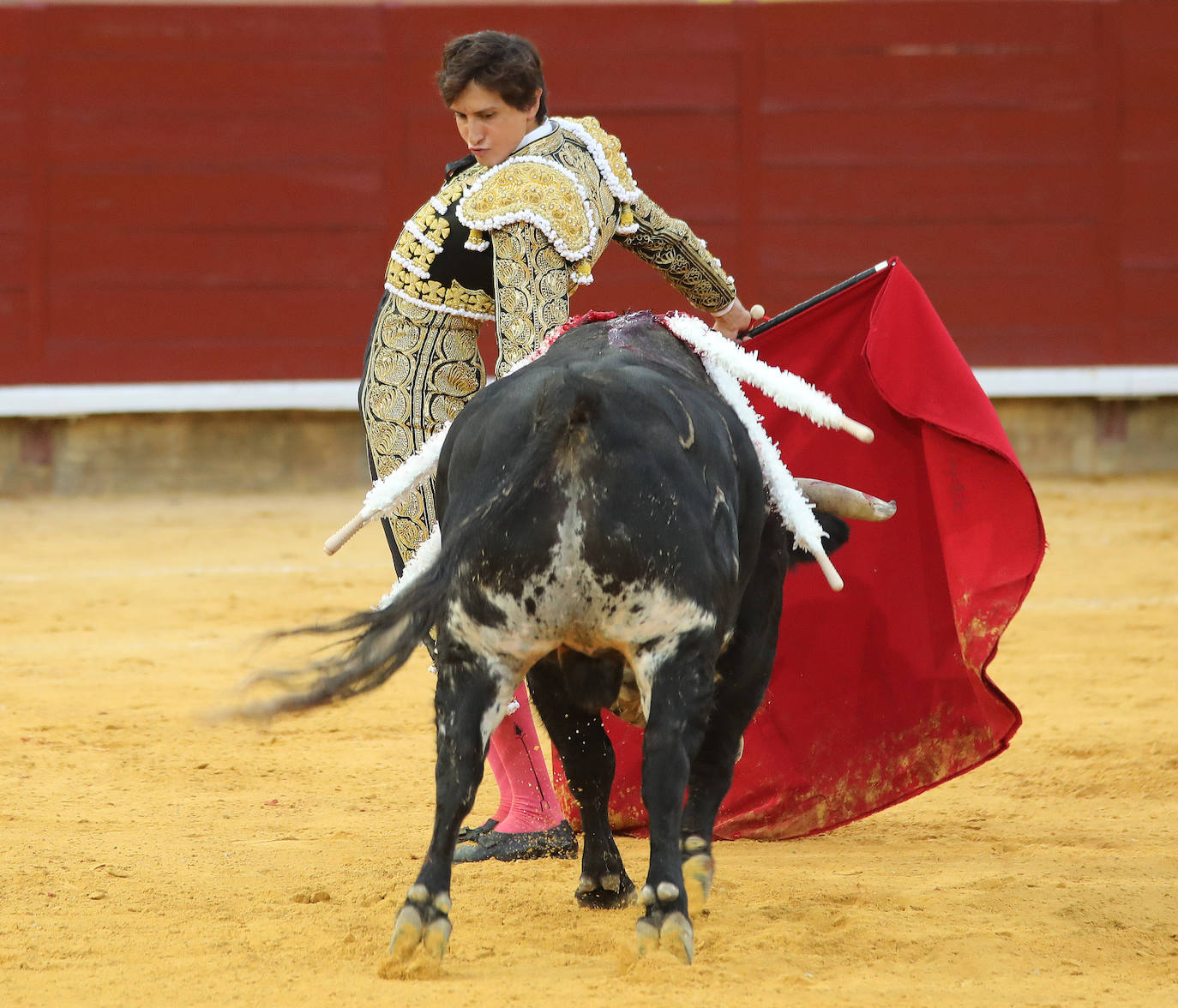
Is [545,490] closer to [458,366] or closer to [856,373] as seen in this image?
[458,366]

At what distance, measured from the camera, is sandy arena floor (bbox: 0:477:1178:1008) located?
1.99 m

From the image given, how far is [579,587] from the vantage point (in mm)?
1844

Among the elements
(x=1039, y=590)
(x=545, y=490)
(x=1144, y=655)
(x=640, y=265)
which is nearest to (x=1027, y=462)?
(x=640, y=265)

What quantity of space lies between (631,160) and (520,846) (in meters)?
5.70

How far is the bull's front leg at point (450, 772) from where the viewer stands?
1.87 meters

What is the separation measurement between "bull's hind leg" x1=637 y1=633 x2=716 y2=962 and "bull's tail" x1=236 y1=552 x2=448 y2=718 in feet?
1.01

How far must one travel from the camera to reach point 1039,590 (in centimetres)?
535

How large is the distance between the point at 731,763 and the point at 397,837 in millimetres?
756

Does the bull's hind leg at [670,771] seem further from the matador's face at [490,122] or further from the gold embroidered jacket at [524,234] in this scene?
the matador's face at [490,122]

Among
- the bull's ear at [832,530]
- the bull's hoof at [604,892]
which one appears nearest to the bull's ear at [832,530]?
the bull's ear at [832,530]

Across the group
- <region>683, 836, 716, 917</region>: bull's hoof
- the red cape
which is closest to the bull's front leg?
<region>683, 836, 716, 917</region>: bull's hoof

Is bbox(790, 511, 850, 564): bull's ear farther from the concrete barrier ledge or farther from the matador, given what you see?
the concrete barrier ledge

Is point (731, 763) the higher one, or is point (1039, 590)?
point (731, 763)

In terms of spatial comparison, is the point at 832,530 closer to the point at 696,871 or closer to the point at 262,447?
the point at 696,871
